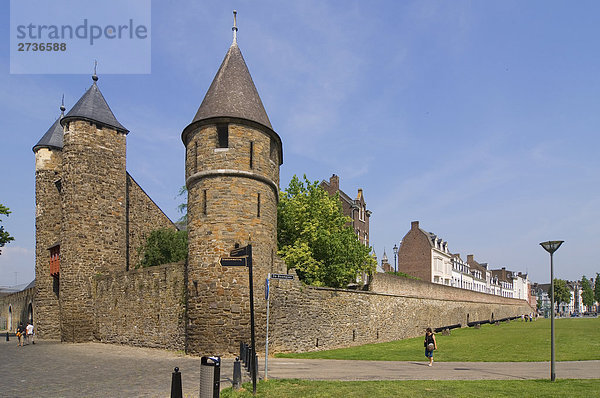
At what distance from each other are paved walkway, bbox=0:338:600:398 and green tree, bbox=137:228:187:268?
12.5 m

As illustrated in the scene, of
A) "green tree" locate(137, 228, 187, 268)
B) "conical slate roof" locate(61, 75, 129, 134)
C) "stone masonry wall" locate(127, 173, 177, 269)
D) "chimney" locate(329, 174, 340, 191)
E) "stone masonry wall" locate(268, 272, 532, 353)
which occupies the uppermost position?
"conical slate roof" locate(61, 75, 129, 134)

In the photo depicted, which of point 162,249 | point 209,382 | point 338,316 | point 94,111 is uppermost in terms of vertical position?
point 94,111

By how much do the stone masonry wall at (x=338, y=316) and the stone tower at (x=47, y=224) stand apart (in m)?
18.4

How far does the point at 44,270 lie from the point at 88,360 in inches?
715

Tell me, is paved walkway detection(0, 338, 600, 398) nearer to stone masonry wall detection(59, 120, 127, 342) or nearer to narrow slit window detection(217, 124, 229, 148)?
stone masonry wall detection(59, 120, 127, 342)

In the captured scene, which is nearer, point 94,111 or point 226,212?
point 226,212

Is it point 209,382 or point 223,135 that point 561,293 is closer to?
point 223,135

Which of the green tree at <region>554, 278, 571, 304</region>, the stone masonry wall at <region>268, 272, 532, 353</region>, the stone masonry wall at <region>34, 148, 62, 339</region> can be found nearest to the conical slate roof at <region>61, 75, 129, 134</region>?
the stone masonry wall at <region>34, 148, 62, 339</region>

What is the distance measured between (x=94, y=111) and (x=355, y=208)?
107ft

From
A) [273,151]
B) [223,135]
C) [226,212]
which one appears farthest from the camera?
[273,151]

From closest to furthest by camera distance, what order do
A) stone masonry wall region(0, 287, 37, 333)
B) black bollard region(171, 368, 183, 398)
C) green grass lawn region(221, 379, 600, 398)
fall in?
black bollard region(171, 368, 183, 398) < green grass lawn region(221, 379, 600, 398) < stone masonry wall region(0, 287, 37, 333)

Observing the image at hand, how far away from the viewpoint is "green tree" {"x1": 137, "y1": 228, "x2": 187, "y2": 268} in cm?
3219

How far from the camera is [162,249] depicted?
107 feet

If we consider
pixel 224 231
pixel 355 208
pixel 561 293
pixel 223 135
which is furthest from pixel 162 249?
pixel 561 293
